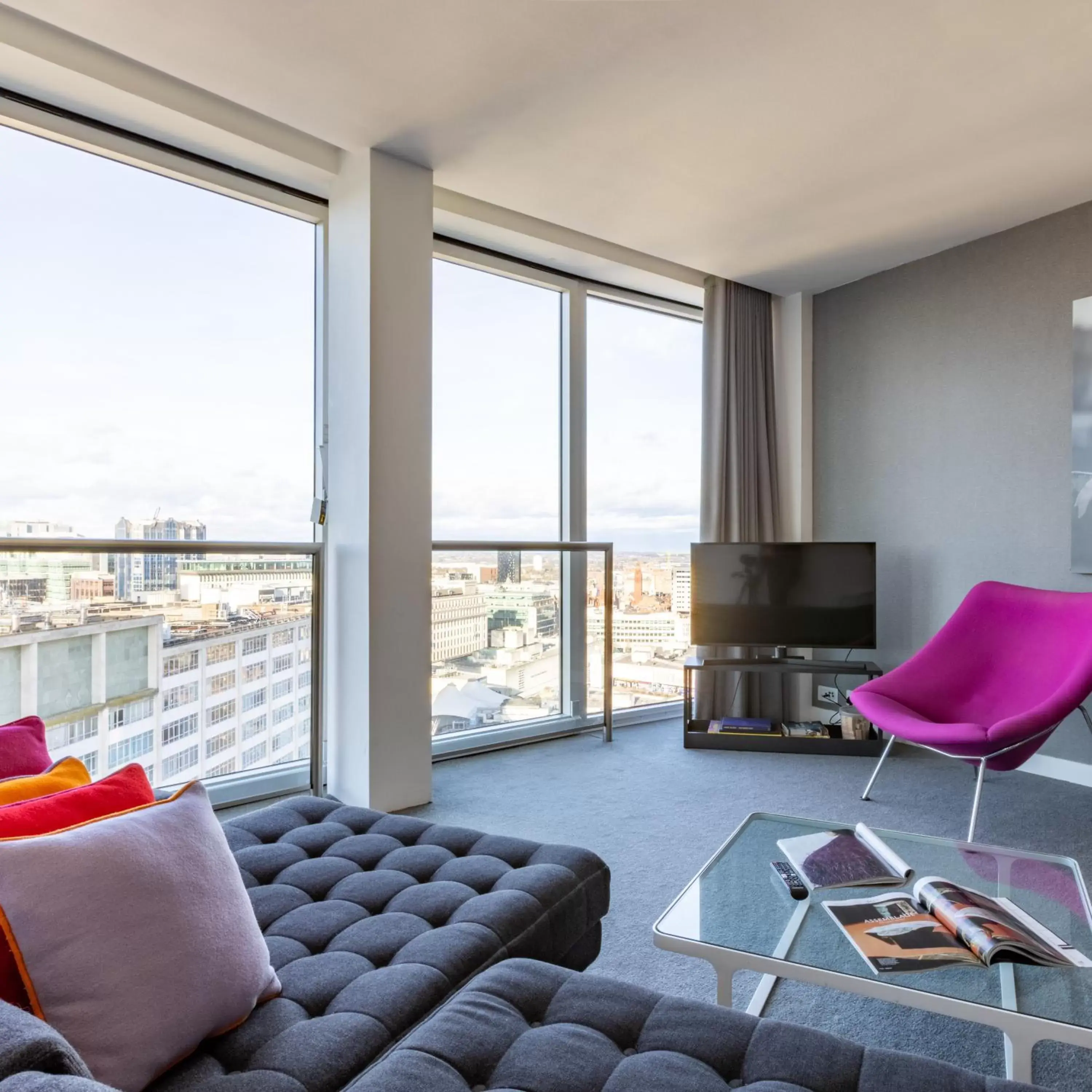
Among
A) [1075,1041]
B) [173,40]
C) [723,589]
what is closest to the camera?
[1075,1041]

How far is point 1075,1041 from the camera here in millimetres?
1186

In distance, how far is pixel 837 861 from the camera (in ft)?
5.98

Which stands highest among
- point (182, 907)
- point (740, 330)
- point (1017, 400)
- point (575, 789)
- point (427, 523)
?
point (740, 330)

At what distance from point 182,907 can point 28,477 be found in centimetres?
218

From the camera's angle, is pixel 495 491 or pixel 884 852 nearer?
pixel 884 852

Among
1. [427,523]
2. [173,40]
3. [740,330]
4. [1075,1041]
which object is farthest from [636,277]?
[1075,1041]

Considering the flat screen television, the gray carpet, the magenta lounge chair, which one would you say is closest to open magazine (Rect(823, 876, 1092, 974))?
the gray carpet

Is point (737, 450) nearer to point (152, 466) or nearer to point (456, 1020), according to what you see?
point (152, 466)

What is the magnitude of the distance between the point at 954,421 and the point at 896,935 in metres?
3.17

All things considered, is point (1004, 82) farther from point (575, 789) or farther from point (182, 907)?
point (182, 907)

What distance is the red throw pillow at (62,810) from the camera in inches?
37.0

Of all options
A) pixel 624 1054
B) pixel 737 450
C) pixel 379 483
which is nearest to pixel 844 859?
pixel 624 1054

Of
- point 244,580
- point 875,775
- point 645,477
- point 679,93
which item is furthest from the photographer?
point 645,477

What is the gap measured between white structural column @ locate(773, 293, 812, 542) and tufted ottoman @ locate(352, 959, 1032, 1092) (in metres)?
3.81
